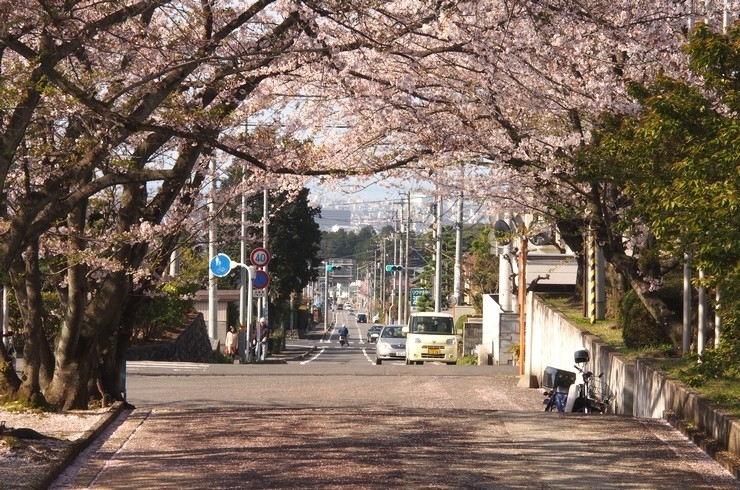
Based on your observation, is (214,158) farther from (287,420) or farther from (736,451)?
(736,451)

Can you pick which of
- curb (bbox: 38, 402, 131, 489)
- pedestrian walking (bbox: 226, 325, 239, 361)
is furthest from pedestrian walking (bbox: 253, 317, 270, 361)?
curb (bbox: 38, 402, 131, 489)

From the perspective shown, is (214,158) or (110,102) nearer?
(110,102)

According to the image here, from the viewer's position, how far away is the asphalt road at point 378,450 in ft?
29.2

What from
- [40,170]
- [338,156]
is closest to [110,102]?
[40,170]

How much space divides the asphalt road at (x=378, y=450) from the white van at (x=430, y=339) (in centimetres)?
1832

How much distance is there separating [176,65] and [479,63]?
5.02 metres

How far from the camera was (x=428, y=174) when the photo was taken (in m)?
17.9

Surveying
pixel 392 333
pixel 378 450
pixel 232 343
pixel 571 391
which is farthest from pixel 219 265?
pixel 378 450

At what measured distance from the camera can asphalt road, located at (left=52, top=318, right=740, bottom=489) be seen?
891cm

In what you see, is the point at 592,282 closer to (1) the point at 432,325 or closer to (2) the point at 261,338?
(1) the point at 432,325

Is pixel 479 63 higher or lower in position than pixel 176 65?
higher

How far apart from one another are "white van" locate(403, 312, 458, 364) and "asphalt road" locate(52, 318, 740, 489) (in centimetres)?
1832

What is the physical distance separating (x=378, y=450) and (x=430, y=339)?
24379 mm

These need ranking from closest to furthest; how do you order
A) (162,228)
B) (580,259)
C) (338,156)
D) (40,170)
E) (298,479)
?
(298,479) → (40,170) → (162,228) → (338,156) → (580,259)
